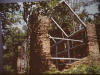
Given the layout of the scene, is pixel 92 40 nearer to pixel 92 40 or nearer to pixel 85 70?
pixel 92 40

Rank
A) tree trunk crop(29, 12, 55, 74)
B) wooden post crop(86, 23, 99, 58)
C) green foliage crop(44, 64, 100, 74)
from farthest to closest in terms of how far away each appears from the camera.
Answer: wooden post crop(86, 23, 99, 58)
tree trunk crop(29, 12, 55, 74)
green foliage crop(44, 64, 100, 74)

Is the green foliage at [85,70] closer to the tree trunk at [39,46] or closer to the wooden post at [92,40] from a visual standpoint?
the tree trunk at [39,46]

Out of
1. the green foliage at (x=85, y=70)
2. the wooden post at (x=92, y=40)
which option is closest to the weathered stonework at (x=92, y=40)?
the wooden post at (x=92, y=40)

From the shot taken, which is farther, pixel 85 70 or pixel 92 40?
pixel 92 40

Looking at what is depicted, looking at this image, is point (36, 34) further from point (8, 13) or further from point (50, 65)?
point (8, 13)

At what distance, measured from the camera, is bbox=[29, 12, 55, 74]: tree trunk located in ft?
17.0

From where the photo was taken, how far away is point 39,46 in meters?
5.42

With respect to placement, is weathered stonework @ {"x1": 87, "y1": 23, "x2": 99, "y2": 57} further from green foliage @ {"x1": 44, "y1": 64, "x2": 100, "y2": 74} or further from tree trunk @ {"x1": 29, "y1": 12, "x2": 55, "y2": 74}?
tree trunk @ {"x1": 29, "y1": 12, "x2": 55, "y2": 74}

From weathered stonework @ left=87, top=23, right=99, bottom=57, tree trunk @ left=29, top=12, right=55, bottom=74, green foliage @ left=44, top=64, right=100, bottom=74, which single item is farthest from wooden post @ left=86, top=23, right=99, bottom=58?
tree trunk @ left=29, top=12, right=55, bottom=74

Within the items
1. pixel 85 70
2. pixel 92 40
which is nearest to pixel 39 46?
pixel 85 70

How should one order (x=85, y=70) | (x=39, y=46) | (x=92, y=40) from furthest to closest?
(x=92, y=40) < (x=39, y=46) < (x=85, y=70)

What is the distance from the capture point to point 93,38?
604 centimetres

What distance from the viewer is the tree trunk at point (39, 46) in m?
5.19

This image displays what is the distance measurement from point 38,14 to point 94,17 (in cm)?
225
